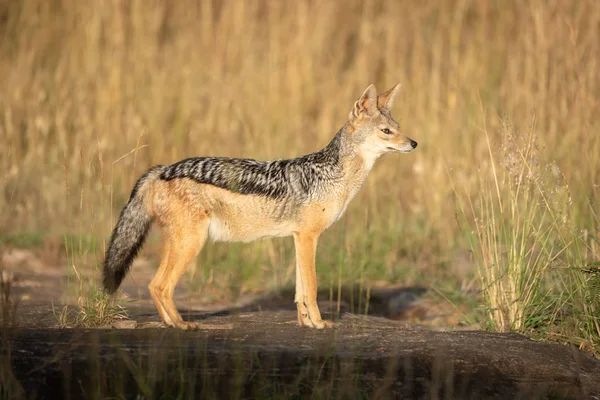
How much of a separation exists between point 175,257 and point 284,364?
1.78 m

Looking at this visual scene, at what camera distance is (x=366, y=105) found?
25.4 feet

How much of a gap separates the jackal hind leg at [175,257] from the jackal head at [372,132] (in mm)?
1719

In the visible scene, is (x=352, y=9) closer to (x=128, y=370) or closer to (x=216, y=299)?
(x=216, y=299)

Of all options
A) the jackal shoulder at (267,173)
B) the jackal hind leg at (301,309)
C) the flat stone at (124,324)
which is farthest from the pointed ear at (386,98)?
the flat stone at (124,324)

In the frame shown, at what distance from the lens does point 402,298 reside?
9359 mm

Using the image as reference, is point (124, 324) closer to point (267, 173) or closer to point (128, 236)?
point (128, 236)

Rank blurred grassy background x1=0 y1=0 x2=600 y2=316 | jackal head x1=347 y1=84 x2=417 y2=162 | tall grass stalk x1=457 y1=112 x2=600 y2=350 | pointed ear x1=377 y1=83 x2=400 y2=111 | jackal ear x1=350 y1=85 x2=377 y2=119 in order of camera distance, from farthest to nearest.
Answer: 1. blurred grassy background x1=0 y1=0 x2=600 y2=316
2. pointed ear x1=377 y1=83 x2=400 y2=111
3. jackal ear x1=350 y1=85 x2=377 y2=119
4. jackal head x1=347 y1=84 x2=417 y2=162
5. tall grass stalk x1=457 y1=112 x2=600 y2=350

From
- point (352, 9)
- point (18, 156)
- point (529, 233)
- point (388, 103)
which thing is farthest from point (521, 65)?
point (18, 156)

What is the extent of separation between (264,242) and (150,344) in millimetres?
4750

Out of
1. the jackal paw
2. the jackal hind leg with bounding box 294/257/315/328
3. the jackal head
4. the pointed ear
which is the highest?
the pointed ear

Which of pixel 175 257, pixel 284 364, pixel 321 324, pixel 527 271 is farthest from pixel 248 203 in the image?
pixel 527 271

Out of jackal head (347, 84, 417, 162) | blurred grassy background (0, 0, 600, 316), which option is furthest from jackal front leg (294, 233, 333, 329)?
blurred grassy background (0, 0, 600, 316)

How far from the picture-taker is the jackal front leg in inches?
267

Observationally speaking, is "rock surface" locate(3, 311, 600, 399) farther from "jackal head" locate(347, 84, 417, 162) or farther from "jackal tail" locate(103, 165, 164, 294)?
"jackal head" locate(347, 84, 417, 162)
